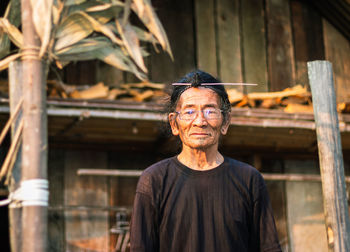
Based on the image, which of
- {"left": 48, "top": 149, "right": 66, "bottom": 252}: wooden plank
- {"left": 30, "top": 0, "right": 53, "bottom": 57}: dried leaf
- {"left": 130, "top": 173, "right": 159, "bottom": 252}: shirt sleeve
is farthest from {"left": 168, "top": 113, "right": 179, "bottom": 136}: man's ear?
{"left": 48, "top": 149, "right": 66, "bottom": 252}: wooden plank

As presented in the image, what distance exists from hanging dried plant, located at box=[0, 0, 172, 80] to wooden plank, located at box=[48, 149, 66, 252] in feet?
5.95

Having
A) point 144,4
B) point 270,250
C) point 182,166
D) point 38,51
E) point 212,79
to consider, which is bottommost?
point 270,250

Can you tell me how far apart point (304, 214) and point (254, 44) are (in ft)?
8.13

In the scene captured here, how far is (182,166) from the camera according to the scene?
10.3ft

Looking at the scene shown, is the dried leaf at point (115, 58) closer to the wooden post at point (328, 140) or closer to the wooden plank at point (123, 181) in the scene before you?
the wooden plank at point (123, 181)

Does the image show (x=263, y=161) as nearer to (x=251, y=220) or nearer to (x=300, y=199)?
(x=300, y=199)

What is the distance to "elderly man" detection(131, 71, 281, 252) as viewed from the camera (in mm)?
2959

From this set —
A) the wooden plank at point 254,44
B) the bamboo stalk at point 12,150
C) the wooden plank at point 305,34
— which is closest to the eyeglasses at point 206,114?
the bamboo stalk at point 12,150

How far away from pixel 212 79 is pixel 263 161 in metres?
5.89

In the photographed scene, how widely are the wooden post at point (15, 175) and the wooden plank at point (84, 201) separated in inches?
92.1

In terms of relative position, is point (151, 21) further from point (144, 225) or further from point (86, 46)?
point (144, 225)

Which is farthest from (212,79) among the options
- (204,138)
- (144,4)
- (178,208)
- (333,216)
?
(144,4)

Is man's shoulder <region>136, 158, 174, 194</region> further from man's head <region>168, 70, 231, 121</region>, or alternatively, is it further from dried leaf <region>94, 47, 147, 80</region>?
dried leaf <region>94, 47, 147, 80</region>

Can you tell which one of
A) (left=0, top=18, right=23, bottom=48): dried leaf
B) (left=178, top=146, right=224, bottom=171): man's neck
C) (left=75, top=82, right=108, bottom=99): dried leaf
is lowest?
(left=178, top=146, right=224, bottom=171): man's neck
